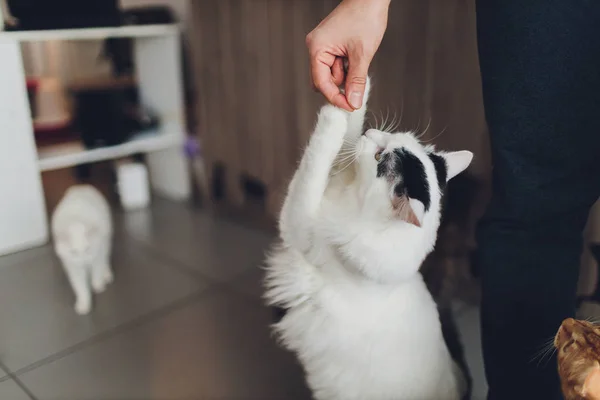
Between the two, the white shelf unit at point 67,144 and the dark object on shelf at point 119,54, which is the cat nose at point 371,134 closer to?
the white shelf unit at point 67,144

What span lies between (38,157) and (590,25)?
168 cm

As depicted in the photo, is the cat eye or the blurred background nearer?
the cat eye

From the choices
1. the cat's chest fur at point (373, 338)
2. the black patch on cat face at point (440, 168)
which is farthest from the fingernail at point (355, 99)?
the cat's chest fur at point (373, 338)

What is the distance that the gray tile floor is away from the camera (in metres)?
1.16

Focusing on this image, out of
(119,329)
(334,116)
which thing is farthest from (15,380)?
(334,116)

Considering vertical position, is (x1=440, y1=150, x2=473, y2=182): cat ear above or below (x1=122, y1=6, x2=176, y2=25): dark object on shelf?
below

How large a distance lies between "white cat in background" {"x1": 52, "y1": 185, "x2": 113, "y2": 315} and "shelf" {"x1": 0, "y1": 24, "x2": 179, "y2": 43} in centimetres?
51

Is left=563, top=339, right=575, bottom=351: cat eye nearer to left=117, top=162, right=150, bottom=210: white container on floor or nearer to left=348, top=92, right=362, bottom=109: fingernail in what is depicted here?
left=348, top=92, right=362, bottom=109: fingernail

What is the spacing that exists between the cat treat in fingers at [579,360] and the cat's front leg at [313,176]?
391 mm

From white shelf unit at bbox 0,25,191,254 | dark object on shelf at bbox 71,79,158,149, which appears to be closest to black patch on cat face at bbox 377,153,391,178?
white shelf unit at bbox 0,25,191,254

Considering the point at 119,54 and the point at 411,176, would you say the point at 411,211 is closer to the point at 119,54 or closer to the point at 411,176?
the point at 411,176

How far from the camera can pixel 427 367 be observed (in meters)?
0.91

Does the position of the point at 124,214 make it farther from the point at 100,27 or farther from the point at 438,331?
the point at 438,331

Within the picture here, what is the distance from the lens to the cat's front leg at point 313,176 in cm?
84
